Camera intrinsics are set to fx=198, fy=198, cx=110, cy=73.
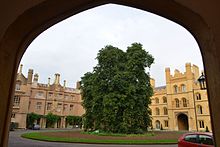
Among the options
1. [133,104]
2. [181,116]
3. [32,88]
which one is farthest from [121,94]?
[32,88]

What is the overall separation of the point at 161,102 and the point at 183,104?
6264 mm

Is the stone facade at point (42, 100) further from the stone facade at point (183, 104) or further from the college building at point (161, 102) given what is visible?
the stone facade at point (183, 104)

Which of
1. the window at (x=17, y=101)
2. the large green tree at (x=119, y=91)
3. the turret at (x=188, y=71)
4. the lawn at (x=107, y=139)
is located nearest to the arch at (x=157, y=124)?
the turret at (x=188, y=71)

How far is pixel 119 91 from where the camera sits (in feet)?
87.6

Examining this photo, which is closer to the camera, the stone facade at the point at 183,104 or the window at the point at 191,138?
the window at the point at 191,138

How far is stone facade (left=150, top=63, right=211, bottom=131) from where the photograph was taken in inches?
1686

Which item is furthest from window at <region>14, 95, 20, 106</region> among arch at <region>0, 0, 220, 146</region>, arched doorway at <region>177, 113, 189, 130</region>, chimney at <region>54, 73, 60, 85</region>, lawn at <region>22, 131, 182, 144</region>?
arch at <region>0, 0, 220, 146</region>

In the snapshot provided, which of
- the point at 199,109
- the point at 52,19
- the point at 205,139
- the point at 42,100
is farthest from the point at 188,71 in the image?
the point at 52,19

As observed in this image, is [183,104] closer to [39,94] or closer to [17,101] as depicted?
[39,94]

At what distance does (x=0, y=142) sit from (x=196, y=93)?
47.5 meters

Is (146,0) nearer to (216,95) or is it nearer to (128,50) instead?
(216,95)

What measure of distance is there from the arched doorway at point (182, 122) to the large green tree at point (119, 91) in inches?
882

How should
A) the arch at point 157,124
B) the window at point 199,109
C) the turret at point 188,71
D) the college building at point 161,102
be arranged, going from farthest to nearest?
the arch at point 157,124 → the turret at point 188,71 → the window at point 199,109 → the college building at point 161,102

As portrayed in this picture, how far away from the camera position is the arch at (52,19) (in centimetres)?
248
